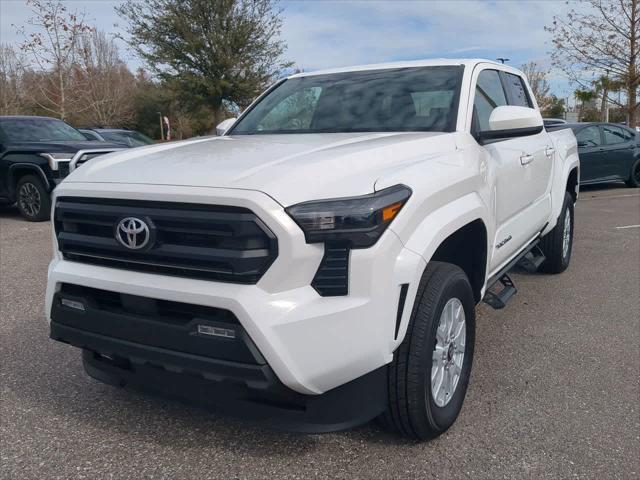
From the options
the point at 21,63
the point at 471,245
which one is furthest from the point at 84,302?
the point at 21,63

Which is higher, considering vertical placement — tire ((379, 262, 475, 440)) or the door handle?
the door handle

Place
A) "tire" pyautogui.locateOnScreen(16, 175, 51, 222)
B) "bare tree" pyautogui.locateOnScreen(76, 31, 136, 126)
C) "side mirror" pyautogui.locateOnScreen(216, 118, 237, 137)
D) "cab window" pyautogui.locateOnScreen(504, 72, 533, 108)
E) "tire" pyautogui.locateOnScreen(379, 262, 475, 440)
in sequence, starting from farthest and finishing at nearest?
"bare tree" pyautogui.locateOnScreen(76, 31, 136, 126) < "tire" pyautogui.locateOnScreen(16, 175, 51, 222) < "cab window" pyautogui.locateOnScreen(504, 72, 533, 108) < "side mirror" pyautogui.locateOnScreen(216, 118, 237, 137) < "tire" pyautogui.locateOnScreen(379, 262, 475, 440)

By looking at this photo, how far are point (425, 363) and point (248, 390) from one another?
29.0 inches

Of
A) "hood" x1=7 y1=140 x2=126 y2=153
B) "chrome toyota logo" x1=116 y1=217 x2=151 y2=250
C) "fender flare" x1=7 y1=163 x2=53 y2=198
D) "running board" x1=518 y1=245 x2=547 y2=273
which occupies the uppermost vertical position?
"hood" x1=7 y1=140 x2=126 y2=153

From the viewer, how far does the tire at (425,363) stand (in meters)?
2.46

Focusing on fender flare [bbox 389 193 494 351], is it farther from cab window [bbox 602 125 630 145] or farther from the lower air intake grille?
cab window [bbox 602 125 630 145]

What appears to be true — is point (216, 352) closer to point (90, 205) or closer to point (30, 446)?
point (90, 205)

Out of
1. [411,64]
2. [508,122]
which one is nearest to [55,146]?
[411,64]

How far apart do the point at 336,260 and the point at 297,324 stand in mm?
269

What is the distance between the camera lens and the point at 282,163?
240cm

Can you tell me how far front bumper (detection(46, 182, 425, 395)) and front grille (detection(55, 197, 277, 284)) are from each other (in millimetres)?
36

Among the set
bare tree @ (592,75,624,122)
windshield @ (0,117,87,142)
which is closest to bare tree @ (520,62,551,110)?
bare tree @ (592,75,624,122)

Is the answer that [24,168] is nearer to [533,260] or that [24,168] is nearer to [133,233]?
[533,260]

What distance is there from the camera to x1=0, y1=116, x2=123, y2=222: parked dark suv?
895 cm
